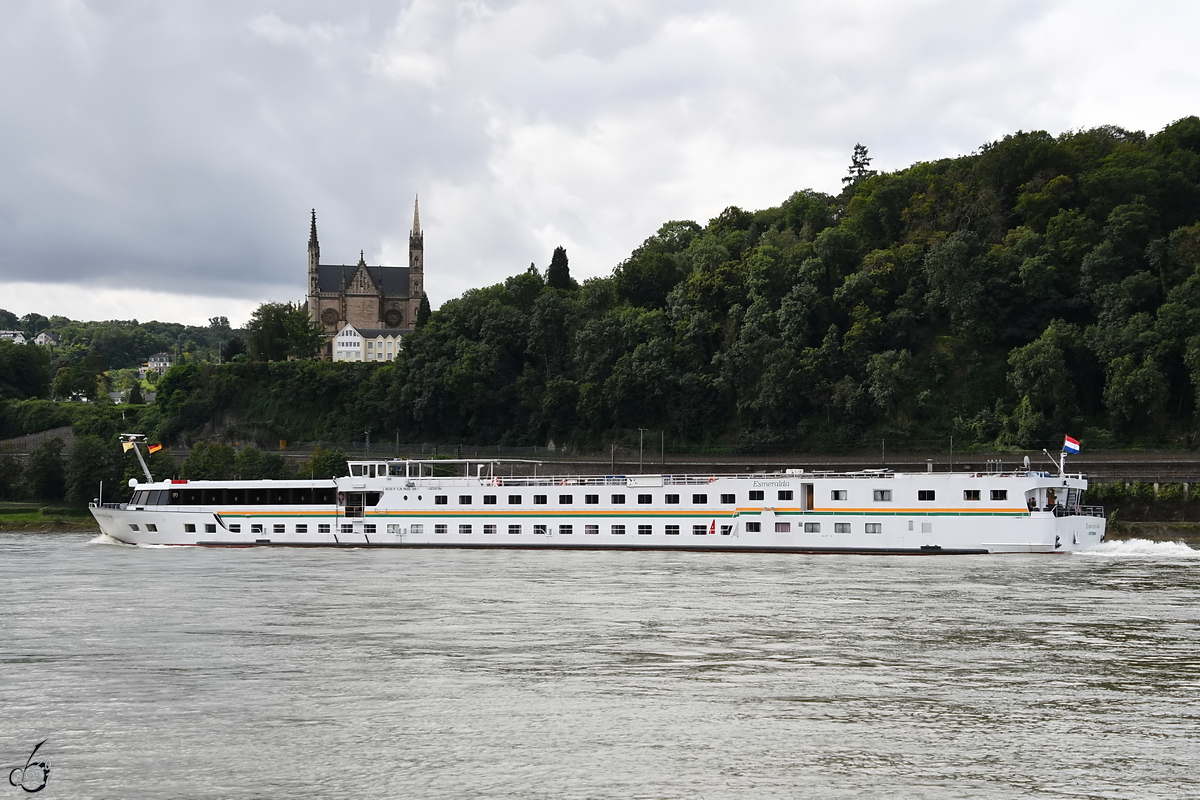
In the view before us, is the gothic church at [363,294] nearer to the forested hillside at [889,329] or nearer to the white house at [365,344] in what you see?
the white house at [365,344]

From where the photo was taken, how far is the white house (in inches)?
6698

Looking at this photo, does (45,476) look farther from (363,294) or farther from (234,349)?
(363,294)

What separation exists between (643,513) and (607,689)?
116 ft

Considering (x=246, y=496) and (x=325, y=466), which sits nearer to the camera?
(x=246, y=496)

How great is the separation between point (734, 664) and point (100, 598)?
21.7 m

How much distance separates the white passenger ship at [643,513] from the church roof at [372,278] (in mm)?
116757

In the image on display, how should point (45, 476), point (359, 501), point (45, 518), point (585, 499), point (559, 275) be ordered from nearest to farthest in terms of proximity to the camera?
point (585, 499), point (359, 501), point (45, 518), point (45, 476), point (559, 275)

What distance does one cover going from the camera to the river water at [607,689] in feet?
56.0

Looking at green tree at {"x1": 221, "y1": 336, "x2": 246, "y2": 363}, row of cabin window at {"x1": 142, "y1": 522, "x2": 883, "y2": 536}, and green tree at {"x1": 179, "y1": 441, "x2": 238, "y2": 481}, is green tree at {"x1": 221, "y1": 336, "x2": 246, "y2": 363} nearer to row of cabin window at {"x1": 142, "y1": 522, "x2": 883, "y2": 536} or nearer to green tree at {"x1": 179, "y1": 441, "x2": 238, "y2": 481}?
green tree at {"x1": 179, "y1": 441, "x2": 238, "y2": 481}

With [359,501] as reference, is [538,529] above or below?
below

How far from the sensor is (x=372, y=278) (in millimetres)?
180375

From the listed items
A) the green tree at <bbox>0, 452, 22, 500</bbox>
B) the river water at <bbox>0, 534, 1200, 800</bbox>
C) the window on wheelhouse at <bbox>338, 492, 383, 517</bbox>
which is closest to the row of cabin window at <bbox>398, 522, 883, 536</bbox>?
the window on wheelhouse at <bbox>338, 492, 383, 517</bbox>

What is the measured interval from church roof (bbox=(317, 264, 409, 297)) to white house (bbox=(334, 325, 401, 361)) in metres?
9.27

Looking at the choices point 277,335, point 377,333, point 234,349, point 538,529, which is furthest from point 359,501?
point 377,333
